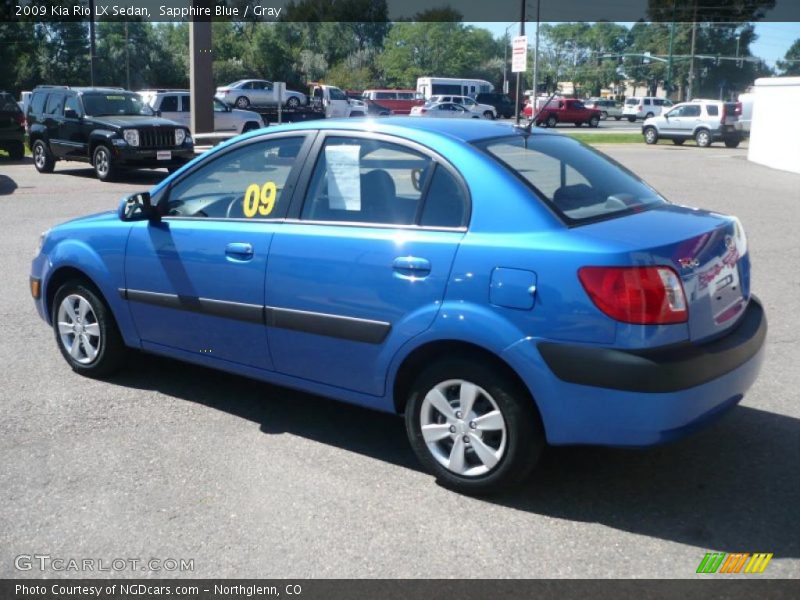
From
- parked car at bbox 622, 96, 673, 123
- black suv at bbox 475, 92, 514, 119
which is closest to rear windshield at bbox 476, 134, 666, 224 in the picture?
black suv at bbox 475, 92, 514, 119

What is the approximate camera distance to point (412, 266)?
4.09 metres

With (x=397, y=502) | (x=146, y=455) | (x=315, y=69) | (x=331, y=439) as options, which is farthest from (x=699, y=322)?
(x=315, y=69)

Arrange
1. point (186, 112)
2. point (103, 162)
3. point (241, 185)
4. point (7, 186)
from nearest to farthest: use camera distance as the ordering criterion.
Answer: point (241, 185) → point (7, 186) → point (103, 162) → point (186, 112)

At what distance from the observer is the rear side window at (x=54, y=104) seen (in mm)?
19970

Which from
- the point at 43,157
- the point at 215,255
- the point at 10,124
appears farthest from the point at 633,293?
the point at 10,124

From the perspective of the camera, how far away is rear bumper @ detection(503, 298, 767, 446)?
360 cm

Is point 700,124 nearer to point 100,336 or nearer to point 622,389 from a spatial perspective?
point 100,336

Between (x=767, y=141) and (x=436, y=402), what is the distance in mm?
24006

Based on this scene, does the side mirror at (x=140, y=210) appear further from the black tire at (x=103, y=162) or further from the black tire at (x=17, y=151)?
the black tire at (x=17, y=151)

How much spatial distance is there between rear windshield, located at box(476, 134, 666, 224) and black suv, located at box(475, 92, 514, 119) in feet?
181

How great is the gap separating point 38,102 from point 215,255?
59.7ft

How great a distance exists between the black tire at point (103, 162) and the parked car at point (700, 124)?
78.2 ft

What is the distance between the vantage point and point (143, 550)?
362cm
